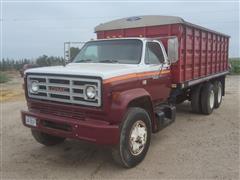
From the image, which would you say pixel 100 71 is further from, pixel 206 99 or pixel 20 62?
pixel 20 62

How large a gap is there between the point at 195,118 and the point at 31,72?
5.18 metres

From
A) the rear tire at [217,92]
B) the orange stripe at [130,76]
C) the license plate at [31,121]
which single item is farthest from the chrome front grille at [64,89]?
the rear tire at [217,92]

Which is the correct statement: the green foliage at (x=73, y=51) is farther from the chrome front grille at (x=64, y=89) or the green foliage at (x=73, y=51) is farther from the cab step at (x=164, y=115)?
the cab step at (x=164, y=115)

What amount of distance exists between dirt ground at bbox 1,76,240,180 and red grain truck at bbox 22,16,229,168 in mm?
322

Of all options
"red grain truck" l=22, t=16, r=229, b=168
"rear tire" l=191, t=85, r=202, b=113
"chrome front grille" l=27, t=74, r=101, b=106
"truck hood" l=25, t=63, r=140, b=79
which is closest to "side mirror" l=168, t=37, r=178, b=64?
"red grain truck" l=22, t=16, r=229, b=168

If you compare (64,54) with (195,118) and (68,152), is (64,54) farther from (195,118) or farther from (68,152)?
(195,118)

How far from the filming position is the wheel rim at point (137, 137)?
488cm

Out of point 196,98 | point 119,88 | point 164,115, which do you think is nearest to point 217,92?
point 196,98

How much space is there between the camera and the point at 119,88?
15.1ft

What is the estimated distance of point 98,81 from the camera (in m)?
4.35

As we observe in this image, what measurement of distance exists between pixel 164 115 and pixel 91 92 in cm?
224

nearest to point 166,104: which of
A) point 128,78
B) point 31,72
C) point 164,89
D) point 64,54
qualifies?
point 164,89

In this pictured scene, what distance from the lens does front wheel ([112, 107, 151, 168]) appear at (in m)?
4.64

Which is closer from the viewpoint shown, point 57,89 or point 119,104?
point 119,104
